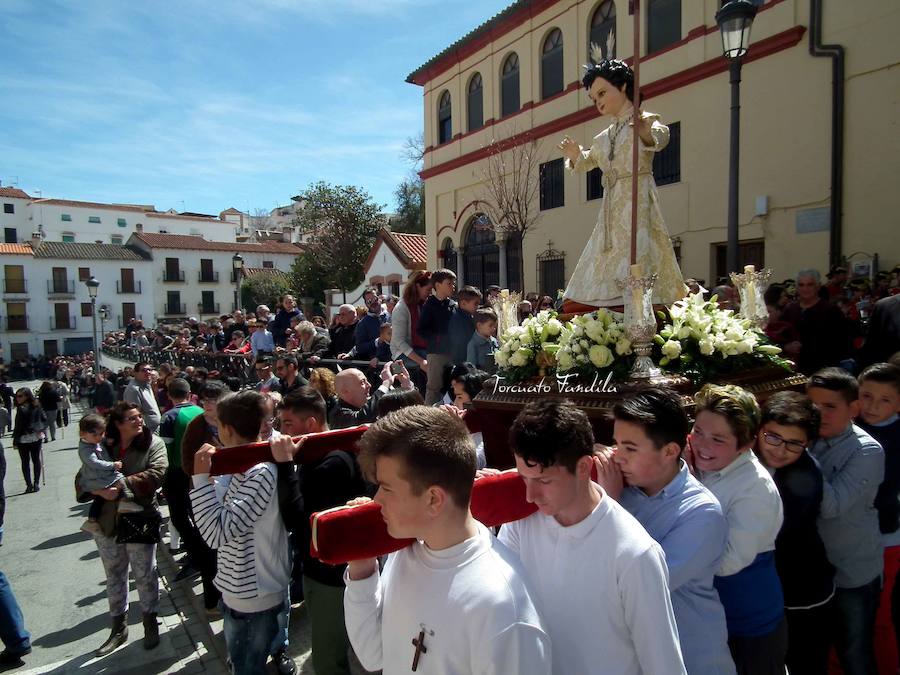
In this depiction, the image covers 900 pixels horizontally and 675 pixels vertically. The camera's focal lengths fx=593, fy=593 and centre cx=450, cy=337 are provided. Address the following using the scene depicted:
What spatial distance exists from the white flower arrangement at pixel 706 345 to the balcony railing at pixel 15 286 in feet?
178

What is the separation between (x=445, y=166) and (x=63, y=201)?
2061 inches

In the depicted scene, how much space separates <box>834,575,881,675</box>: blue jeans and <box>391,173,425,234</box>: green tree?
3652 centimetres

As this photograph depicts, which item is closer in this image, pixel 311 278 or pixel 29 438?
pixel 29 438

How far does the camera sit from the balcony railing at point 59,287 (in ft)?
152

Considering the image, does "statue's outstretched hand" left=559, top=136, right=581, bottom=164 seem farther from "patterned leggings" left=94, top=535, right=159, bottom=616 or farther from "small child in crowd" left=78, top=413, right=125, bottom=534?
"patterned leggings" left=94, top=535, right=159, bottom=616

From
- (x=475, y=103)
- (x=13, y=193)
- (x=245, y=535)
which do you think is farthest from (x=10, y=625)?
(x=13, y=193)

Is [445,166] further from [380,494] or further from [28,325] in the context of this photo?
[28,325]

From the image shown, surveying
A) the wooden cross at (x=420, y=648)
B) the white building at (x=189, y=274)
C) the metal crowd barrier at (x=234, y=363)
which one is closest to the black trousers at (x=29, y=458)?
the metal crowd barrier at (x=234, y=363)

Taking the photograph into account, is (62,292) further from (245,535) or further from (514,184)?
(245,535)

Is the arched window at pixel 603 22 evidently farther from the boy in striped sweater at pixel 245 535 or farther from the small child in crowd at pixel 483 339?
the boy in striped sweater at pixel 245 535

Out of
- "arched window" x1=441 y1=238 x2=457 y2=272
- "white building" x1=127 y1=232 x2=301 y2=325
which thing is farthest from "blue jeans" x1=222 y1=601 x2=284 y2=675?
"white building" x1=127 y1=232 x2=301 y2=325

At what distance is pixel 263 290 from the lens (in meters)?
43.1

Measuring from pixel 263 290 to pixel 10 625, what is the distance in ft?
132

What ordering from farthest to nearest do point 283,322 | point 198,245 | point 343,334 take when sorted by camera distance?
point 198,245 → point 283,322 → point 343,334
